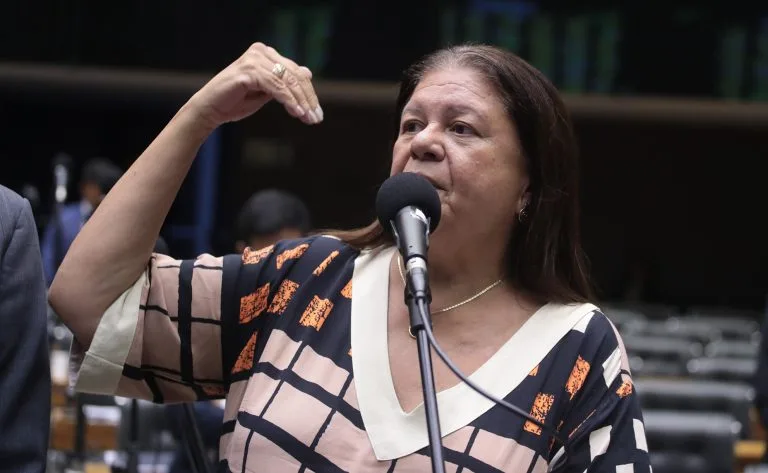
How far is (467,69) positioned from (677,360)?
4.91 m

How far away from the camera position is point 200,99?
1.87m

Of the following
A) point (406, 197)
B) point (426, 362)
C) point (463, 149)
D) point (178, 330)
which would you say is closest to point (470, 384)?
point (426, 362)

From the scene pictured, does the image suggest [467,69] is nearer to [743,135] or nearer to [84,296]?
[84,296]

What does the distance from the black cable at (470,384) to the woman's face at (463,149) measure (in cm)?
29

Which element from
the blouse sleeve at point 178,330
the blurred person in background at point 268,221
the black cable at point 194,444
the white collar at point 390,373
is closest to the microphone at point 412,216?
the white collar at point 390,373

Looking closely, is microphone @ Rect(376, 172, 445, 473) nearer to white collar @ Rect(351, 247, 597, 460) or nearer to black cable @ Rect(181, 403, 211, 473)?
white collar @ Rect(351, 247, 597, 460)

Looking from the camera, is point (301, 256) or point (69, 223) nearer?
point (301, 256)

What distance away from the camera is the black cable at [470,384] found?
1.60 meters

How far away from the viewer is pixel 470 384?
5.62 ft

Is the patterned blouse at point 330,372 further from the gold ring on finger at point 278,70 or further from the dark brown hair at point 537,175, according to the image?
the gold ring on finger at point 278,70

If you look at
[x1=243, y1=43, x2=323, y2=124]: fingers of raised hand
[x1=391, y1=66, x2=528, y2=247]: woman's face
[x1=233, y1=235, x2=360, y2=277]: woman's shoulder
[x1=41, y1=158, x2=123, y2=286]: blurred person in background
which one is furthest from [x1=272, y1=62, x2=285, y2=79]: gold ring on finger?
[x1=41, y1=158, x2=123, y2=286]: blurred person in background

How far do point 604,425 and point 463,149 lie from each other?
0.45m

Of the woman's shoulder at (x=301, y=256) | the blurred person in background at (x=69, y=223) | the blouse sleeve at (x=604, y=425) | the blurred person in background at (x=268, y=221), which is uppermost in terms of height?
the woman's shoulder at (x=301, y=256)

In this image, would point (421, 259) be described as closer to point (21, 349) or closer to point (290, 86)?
point (290, 86)
